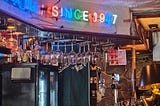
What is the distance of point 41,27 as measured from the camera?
12.4 feet

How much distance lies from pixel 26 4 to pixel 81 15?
144 centimetres

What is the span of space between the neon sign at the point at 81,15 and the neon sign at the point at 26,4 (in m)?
0.33

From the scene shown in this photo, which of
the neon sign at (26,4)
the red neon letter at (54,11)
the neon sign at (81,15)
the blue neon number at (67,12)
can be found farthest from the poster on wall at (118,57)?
the neon sign at (26,4)

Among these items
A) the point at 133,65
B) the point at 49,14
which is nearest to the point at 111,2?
the point at 49,14

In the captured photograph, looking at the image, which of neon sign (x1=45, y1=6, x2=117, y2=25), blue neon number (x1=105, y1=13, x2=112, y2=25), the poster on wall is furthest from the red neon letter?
the poster on wall

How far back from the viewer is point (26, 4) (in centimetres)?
380

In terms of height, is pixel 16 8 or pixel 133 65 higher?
pixel 16 8

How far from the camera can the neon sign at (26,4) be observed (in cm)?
342

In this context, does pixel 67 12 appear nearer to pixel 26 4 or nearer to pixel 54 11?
pixel 54 11

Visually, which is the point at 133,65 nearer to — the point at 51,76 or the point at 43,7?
the point at 51,76

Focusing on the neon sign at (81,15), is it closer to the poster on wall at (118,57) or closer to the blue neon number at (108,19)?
the blue neon number at (108,19)

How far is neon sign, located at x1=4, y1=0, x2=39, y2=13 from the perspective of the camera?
3421 millimetres

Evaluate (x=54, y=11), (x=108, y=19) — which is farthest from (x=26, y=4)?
(x=108, y=19)

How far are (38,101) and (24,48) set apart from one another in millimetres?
1546
